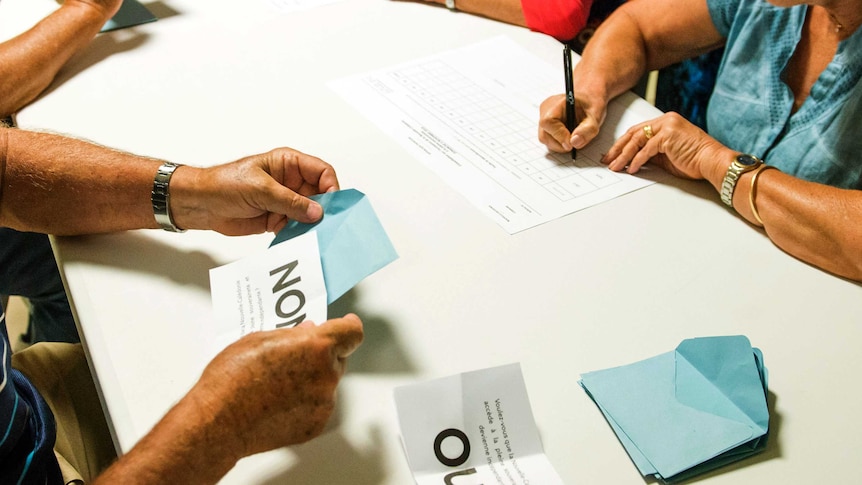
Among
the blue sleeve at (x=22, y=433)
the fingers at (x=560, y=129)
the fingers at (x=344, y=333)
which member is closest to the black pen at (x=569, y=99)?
the fingers at (x=560, y=129)

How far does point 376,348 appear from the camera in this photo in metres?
0.77

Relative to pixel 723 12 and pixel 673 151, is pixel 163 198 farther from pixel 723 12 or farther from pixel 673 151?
pixel 723 12

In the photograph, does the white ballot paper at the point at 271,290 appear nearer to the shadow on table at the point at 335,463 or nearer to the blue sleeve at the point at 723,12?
the shadow on table at the point at 335,463

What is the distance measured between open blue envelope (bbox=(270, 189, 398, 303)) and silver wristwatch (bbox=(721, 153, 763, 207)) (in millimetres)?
514

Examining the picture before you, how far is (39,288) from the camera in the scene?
140cm

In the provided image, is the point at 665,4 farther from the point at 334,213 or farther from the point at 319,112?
the point at 334,213

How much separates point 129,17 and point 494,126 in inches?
34.8

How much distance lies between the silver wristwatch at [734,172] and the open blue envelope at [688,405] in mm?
→ 319

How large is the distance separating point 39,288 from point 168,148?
55 centimetres

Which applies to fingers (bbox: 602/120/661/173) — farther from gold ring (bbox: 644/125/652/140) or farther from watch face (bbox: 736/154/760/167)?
watch face (bbox: 736/154/760/167)

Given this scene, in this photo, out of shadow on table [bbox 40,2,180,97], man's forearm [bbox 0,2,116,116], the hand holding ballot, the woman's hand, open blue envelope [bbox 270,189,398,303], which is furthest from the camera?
shadow on table [bbox 40,2,180,97]

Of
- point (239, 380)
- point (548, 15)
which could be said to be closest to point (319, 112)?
point (548, 15)

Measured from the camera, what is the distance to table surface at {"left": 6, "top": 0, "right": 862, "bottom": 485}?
67 centimetres

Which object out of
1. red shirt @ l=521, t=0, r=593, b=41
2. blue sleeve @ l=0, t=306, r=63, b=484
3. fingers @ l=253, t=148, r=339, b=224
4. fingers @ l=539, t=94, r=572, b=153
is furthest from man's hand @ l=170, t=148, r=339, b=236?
red shirt @ l=521, t=0, r=593, b=41
